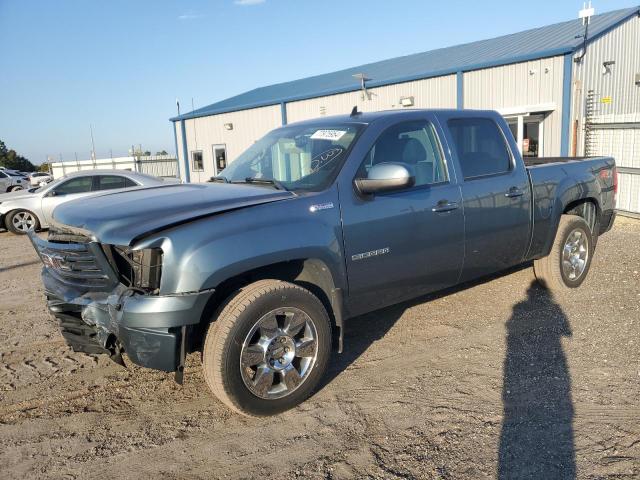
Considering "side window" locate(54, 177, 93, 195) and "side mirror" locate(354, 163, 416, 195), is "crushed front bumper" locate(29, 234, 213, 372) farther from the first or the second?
"side window" locate(54, 177, 93, 195)

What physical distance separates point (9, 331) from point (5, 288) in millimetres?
2244

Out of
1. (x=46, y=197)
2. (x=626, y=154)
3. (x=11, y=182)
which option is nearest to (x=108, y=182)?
(x=46, y=197)

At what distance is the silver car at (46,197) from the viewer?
12203 mm

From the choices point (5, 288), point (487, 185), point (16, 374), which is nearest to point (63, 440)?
point (16, 374)

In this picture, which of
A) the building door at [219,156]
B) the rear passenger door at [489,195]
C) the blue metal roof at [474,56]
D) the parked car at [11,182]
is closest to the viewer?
the rear passenger door at [489,195]

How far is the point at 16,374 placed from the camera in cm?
427

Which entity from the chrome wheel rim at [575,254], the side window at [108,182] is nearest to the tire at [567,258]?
the chrome wheel rim at [575,254]

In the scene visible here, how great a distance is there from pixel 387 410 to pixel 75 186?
11031 mm

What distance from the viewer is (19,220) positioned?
12500 mm

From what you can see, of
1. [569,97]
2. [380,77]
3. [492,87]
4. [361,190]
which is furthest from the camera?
[380,77]

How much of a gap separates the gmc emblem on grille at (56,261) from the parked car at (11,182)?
28525mm

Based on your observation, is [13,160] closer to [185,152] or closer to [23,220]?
[185,152]

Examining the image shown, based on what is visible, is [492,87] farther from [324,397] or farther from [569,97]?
[324,397]

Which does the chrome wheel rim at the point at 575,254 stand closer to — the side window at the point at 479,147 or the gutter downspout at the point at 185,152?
the side window at the point at 479,147
